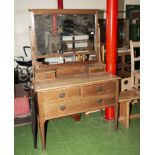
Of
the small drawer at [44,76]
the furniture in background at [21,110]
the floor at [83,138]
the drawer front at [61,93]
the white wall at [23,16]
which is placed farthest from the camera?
the white wall at [23,16]

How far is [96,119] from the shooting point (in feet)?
11.7

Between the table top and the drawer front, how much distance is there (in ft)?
0.16

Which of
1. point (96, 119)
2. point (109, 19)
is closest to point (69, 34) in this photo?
point (109, 19)

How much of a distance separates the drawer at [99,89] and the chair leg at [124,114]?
1.56ft

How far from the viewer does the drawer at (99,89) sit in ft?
8.89

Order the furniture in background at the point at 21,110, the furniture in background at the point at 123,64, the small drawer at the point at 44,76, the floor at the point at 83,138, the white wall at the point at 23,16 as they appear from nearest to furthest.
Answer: the floor at the point at 83,138 < the small drawer at the point at 44,76 < the furniture in background at the point at 21,110 < the furniture in background at the point at 123,64 < the white wall at the point at 23,16

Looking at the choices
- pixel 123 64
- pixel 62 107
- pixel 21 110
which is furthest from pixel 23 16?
pixel 62 107

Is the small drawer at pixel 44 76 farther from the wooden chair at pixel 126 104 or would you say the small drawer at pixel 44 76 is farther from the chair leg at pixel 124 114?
the chair leg at pixel 124 114

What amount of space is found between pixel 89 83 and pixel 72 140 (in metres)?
0.85

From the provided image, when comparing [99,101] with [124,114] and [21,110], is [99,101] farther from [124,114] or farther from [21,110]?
[21,110]

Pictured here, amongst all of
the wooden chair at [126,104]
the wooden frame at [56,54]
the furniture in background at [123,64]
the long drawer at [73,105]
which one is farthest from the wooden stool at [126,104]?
the furniture in background at [123,64]

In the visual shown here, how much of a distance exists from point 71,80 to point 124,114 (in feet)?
3.56
